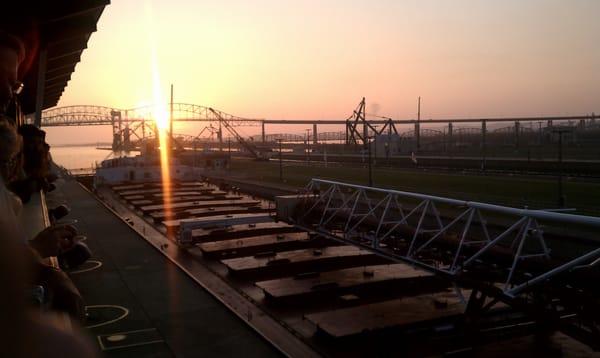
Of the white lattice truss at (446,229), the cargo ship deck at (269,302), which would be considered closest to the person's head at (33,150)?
the cargo ship deck at (269,302)

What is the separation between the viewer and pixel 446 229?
14.3 metres

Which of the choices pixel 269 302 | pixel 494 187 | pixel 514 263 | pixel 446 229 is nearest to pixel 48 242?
pixel 514 263

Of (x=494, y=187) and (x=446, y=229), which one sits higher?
(x=446, y=229)

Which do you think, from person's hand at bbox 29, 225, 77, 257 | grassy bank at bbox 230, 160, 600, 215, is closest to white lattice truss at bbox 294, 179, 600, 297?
grassy bank at bbox 230, 160, 600, 215

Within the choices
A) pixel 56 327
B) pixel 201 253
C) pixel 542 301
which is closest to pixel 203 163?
pixel 201 253

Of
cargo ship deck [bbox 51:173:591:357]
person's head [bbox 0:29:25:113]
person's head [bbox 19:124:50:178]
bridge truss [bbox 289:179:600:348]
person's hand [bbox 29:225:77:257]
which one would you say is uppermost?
person's head [bbox 0:29:25:113]

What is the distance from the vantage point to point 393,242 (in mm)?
18156

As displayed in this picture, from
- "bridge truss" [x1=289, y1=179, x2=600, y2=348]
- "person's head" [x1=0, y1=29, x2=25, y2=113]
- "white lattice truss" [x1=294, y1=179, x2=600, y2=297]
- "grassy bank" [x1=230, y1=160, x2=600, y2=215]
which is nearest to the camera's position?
"person's head" [x1=0, y1=29, x2=25, y2=113]

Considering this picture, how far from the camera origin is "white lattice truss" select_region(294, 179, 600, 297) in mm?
11272

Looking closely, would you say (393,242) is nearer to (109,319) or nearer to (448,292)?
(448,292)

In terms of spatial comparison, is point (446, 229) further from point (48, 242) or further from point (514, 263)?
point (48, 242)

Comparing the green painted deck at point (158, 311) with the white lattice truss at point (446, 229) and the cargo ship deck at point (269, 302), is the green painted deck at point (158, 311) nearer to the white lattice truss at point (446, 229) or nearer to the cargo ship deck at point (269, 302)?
the cargo ship deck at point (269, 302)

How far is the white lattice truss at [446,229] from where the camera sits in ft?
37.0

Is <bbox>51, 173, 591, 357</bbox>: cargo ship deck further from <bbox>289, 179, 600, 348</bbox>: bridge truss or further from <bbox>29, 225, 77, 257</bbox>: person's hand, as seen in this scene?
<bbox>29, 225, 77, 257</bbox>: person's hand
